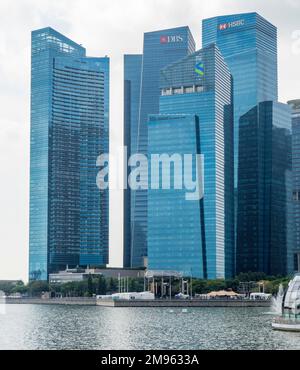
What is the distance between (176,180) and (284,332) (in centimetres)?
12430

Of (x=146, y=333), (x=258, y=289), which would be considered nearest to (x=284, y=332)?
(x=146, y=333)

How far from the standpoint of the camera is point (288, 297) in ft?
261

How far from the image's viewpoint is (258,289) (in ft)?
636
